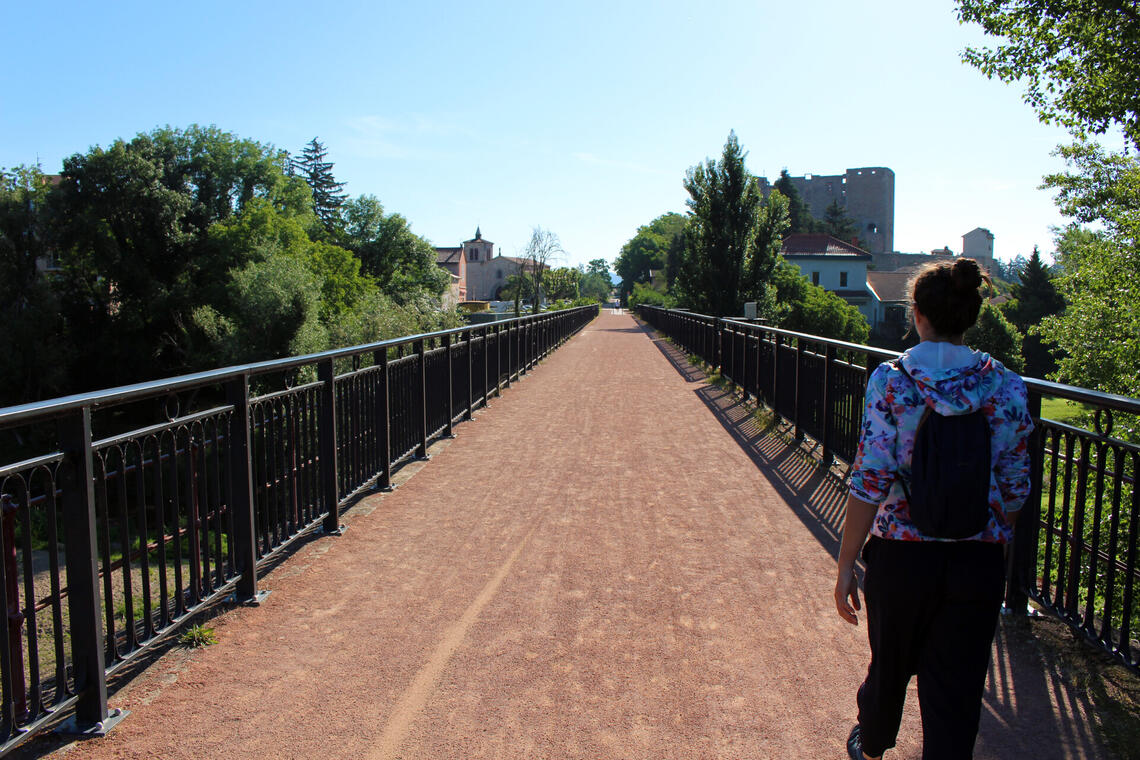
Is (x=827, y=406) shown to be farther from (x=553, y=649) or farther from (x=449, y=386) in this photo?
(x=553, y=649)

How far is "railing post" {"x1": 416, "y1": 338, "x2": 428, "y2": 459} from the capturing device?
7285 millimetres

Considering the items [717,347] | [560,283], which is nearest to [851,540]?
[717,347]

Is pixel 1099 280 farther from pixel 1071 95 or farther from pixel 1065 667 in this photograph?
pixel 1065 667

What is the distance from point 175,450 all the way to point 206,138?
161 ft

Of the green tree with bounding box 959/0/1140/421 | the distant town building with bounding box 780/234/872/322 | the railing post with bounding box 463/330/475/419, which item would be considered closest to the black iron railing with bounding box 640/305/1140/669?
the railing post with bounding box 463/330/475/419

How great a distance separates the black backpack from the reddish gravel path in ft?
3.59

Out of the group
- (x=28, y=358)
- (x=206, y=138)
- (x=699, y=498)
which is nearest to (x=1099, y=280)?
(x=699, y=498)

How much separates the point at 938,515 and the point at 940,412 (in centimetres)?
26

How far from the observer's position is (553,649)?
11.1 feet

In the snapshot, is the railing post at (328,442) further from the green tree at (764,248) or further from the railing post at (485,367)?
the green tree at (764,248)

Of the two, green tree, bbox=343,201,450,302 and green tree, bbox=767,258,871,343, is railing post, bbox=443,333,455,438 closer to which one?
green tree, bbox=767,258,871,343

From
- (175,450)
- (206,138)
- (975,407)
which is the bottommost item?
(175,450)

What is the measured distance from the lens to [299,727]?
2.79 m

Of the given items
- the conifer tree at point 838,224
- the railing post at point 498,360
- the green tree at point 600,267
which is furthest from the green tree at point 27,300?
the green tree at point 600,267
